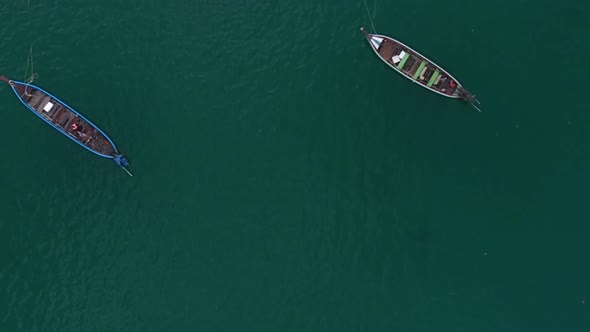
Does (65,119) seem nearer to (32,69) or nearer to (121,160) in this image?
(32,69)

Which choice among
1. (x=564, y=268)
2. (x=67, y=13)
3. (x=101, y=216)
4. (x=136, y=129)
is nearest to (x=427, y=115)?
(x=564, y=268)

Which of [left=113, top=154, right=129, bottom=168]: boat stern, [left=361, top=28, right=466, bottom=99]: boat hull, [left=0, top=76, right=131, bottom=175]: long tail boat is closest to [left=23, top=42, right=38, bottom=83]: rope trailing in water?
[left=0, top=76, right=131, bottom=175]: long tail boat

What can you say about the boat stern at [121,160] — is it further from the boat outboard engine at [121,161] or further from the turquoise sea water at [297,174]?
the turquoise sea water at [297,174]

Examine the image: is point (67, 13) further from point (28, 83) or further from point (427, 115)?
point (427, 115)

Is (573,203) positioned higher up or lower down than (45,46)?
higher up

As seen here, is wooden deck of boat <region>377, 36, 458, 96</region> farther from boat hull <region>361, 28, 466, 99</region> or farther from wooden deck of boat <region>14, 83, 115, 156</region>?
wooden deck of boat <region>14, 83, 115, 156</region>

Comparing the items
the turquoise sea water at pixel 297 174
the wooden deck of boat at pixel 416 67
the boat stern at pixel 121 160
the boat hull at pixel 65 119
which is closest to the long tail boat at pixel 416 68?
the wooden deck of boat at pixel 416 67
